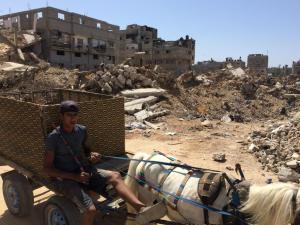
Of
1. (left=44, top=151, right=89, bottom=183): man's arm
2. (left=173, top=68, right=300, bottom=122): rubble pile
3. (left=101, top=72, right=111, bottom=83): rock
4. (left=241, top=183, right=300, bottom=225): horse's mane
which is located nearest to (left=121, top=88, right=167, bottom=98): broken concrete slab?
(left=101, top=72, right=111, bottom=83): rock

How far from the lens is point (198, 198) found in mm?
3244

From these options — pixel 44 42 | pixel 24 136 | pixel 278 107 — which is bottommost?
pixel 278 107

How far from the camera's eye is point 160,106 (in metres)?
15.2

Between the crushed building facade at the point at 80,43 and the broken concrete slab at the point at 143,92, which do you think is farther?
the crushed building facade at the point at 80,43

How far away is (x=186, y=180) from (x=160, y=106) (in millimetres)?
11831

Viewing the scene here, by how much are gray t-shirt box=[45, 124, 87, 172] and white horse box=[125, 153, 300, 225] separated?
2.21 feet

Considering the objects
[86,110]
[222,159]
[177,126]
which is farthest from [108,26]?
[86,110]

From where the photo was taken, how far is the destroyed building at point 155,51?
44031 mm

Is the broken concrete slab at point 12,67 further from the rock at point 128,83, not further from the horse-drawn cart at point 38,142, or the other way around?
the horse-drawn cart at point 38,142

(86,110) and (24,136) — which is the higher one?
(86,110)

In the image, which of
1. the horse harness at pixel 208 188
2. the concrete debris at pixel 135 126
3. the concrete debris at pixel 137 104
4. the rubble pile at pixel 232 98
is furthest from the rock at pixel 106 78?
the horse harness at pixel 208 188

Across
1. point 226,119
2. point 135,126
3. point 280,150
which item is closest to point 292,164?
point 280,150

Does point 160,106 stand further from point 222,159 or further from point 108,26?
point 108,26

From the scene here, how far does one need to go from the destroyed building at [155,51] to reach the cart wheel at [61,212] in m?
33.8
